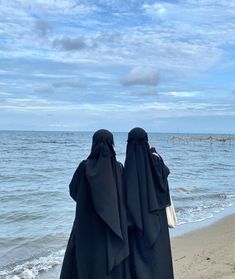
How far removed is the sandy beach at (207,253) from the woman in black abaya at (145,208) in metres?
2.06

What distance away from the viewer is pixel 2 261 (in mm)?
8422

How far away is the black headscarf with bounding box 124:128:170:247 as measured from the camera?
170 inches

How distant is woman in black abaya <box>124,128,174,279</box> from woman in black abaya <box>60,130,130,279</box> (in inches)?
4.0

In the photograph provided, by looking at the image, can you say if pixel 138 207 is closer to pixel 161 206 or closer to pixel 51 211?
pixel 161 206

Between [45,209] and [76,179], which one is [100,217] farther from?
[45,209]

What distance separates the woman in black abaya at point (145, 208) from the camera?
434 cm

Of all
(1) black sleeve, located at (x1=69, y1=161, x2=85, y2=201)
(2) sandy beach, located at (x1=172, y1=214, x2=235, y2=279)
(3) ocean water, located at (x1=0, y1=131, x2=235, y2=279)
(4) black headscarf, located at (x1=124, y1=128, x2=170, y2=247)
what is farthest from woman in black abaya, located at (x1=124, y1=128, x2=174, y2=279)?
(3) ocean water, located at (x1=0, y1=131, x2=235, y2=279)

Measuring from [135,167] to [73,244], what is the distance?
0.89 m

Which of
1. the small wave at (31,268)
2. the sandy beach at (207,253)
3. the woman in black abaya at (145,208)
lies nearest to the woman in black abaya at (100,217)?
the woman in black abaya at (145,208)

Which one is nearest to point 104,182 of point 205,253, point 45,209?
point 205,253

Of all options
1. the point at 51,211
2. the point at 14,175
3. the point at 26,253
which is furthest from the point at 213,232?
the point at 14,175

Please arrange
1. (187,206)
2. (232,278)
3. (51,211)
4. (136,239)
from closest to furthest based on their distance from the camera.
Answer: (136,239) → (232,278) → (51,211) → (187,206)

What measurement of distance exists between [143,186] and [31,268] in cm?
410

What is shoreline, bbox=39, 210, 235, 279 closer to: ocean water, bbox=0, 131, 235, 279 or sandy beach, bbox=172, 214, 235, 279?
sandy beach, bbox=172, 214, 235, 279
